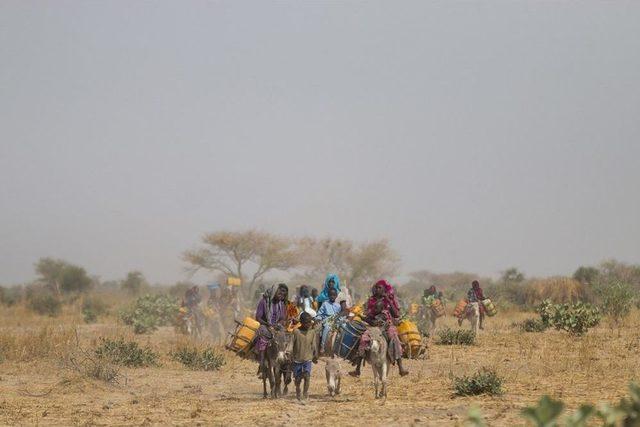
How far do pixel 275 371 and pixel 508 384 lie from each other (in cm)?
390

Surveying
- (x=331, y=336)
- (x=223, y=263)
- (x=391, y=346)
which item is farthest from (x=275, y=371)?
(x=223, y=263)

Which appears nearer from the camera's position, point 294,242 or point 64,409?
point 64,409

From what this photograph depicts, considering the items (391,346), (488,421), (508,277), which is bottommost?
(488,421)

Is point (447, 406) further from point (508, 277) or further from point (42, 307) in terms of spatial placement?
point (508, 277)

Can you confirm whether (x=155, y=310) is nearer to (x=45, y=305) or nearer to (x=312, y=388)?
(x=45, y=305)

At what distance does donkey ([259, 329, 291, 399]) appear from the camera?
13.9 m

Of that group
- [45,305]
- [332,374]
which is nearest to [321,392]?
[332,374]

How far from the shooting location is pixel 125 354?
19.5 m

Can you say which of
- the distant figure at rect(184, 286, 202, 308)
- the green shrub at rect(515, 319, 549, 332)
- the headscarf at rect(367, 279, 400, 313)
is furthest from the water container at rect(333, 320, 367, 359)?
the distant figure at rect(184, 286, 202, 308)

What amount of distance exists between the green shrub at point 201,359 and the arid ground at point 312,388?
241mm

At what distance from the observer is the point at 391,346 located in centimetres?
1370

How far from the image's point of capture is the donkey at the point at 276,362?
45.8 ft

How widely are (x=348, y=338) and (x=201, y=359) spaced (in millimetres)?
6635

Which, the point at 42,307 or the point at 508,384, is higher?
the point at 42,307
